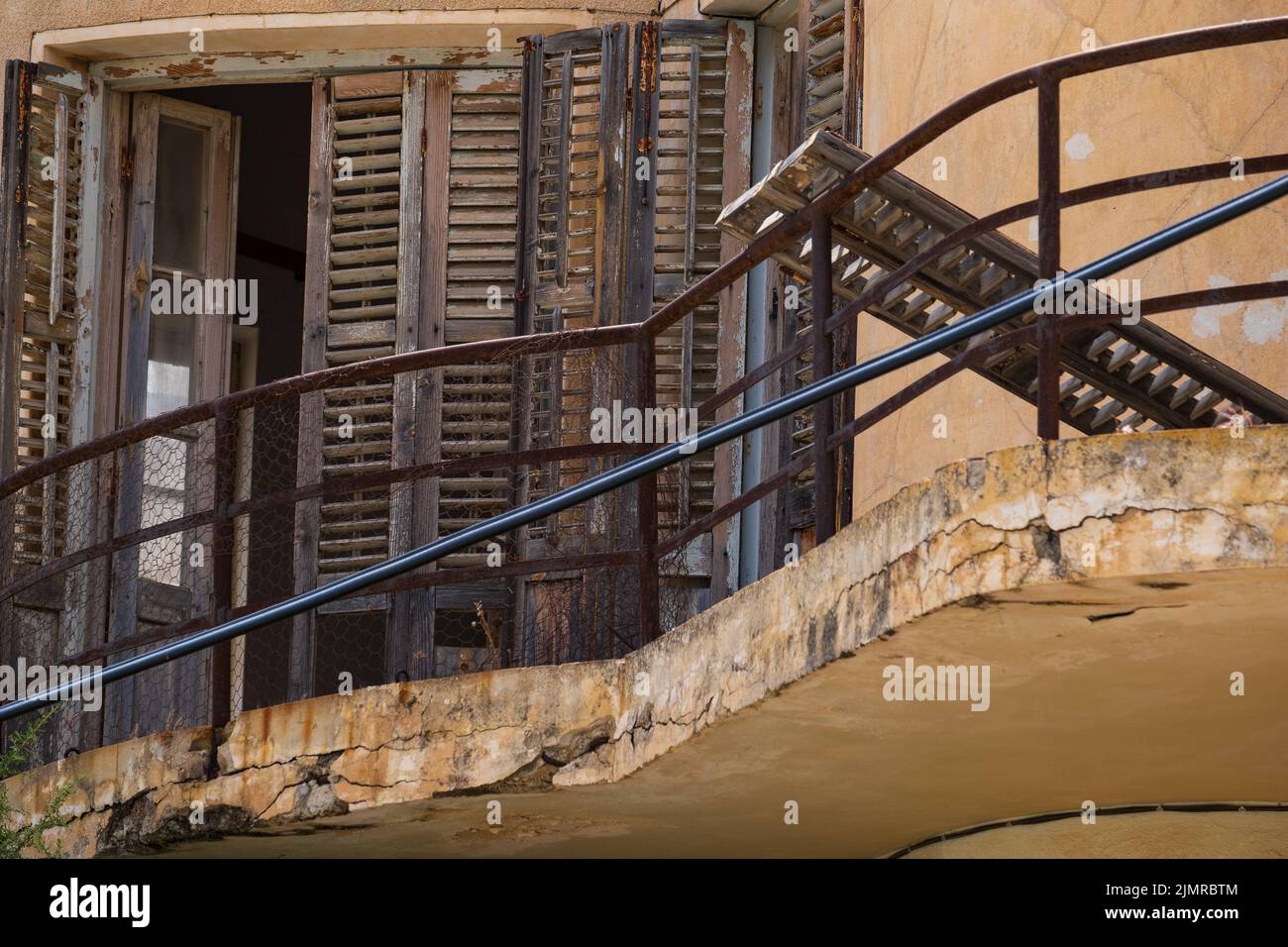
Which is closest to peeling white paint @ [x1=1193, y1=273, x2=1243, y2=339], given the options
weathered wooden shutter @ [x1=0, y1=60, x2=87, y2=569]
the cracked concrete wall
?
the cracked concrete wall

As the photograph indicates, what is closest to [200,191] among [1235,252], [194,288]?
[194,288]

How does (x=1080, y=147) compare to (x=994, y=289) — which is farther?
(x=1080, y=147)

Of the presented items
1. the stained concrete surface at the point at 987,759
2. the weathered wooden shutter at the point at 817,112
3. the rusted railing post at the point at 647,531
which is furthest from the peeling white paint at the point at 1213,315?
the rusted railing post at the point at 647,531

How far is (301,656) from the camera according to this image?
9.70 meters

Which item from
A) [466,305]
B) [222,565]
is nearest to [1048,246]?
[222,565]

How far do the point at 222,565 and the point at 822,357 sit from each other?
7.90 feet

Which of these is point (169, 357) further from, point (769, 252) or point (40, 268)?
point (769, 252)

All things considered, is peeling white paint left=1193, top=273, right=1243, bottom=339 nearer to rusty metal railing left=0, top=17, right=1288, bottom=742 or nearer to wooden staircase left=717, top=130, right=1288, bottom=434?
wooden staircase left=717, top=130, right=1288, bottom=434

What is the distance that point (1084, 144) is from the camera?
313 inches

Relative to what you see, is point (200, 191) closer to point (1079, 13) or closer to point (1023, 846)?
point (1079, 13)

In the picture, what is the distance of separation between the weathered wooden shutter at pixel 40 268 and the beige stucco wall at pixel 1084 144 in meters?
3.98

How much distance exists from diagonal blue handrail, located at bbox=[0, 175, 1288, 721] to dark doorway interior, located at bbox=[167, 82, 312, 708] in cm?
541

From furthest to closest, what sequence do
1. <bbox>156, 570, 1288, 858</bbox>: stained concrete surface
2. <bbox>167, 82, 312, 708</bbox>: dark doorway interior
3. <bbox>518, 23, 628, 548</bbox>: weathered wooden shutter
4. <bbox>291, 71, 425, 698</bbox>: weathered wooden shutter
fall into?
<bbox>167, 82, 312, 708</bbox>: dark doorway interior, <bbox>291, 71, 425, 698</bbox>: weathered wooden shutter, <bbox>518, 23, 628, 548</bbox>: weathered wooden shutter, <bbox>156, 570, 1288, 858</bbox>: stained concrete surface

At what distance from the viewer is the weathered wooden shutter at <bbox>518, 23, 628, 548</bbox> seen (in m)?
9.36
